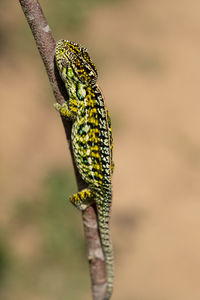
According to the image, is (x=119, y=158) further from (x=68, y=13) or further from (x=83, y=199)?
(x=83, y=199)

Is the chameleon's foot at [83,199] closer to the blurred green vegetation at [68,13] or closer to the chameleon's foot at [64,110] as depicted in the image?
the chameleon's foot at [64,110]

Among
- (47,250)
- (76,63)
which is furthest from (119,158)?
(76,63)

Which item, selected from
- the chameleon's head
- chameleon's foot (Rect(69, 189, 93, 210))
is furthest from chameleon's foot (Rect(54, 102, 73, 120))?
chameleon's foot (Rect(69, 189, 93, 210))

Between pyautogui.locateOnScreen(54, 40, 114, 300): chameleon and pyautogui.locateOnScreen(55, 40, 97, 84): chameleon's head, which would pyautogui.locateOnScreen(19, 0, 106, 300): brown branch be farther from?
pyautogui.locateOnScreen(55, 40, 97, 84): chameleon's head

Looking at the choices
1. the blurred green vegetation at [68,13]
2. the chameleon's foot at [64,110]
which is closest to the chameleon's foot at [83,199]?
the chameleon's foot at [64,110]

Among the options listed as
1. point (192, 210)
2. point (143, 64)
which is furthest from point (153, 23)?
point (192, 210)

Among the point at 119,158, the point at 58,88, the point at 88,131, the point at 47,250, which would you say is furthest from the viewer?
the point at 119,158
